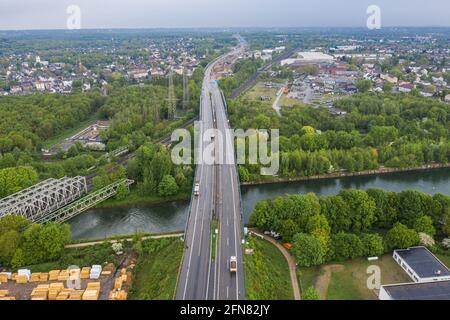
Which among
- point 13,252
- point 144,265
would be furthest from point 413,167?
point 13,252

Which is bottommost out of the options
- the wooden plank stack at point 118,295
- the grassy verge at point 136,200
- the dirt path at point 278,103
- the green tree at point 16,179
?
the wooden plank stack at point 118,295

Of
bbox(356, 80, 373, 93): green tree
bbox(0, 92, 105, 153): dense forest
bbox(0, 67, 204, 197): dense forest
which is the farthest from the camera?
bbox(356, 80, 373, 93): green tree

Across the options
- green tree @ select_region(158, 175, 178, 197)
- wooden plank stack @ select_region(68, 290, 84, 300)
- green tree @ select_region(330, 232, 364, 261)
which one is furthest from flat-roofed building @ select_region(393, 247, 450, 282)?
wooden plank stack @ select_region(68, 290, 84, 300)

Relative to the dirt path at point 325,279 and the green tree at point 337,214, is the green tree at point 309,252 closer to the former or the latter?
the dirt path at point 325,279

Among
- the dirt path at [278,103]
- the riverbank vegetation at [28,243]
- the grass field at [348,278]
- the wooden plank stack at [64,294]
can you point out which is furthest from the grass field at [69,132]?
the grass field at [348,278]

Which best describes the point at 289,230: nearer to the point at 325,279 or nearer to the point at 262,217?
the point at 262,217

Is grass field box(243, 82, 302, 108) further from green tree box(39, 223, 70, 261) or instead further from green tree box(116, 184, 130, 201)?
green tree box(39, 223, 70, 261)
